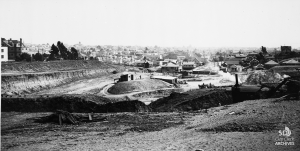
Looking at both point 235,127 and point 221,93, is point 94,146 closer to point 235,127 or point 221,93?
point 235,127

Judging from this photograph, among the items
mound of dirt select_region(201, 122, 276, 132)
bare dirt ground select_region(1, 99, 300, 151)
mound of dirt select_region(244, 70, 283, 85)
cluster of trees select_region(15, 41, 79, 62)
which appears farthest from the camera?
cluster of trees select_region(15, 41, 79, 62)

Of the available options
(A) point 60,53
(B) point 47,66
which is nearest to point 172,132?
(B) point 47,66

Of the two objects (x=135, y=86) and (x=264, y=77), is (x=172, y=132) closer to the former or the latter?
(x=135, y=86)

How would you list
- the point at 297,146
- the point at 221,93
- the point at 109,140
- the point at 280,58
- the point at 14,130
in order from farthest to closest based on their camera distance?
the point at 280,58, the point at 221,93, the point at 14,130, the point at 109,140, the point at 297,146

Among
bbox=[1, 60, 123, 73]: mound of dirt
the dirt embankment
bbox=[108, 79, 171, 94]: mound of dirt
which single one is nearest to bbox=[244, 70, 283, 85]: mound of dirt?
bbox=[108, 79, 171, 94]: mound of dirt

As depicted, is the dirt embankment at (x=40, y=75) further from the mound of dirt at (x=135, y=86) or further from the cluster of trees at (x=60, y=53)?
the mound of dirt at (x=135, y=86)

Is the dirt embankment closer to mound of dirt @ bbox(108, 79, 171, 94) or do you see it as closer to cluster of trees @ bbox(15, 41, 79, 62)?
cluster of trees @ bbox(15, 41, 79, 62)

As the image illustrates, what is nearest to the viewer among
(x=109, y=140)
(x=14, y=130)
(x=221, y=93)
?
(x=109, y=140)

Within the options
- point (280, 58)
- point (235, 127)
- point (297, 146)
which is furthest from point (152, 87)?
point (280, 58)
